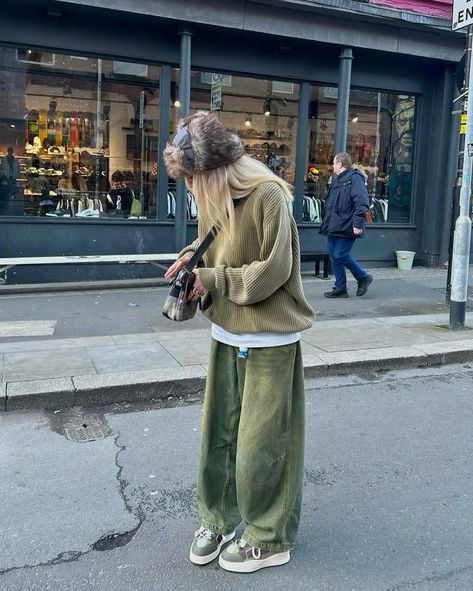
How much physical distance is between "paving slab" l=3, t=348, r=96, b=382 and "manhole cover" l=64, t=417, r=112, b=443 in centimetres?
68

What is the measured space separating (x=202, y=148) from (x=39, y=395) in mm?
3062

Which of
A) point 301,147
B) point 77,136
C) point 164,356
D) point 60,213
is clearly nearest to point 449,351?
point 164,356

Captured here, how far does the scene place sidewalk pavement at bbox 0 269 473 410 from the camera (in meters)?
4.90

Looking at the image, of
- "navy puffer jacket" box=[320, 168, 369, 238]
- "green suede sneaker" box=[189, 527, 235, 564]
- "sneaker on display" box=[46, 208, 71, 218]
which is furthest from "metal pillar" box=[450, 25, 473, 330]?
"sneaker on display" box=[46, 208, 71, 218]

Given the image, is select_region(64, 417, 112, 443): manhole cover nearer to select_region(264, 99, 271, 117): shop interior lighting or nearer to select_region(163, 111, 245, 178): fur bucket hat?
select_region(163, 111, 245, 178): fur bucket hat

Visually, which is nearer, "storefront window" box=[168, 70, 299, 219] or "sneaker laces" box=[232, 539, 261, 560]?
"sneaker laces" box=[232, 539, 261, 560]

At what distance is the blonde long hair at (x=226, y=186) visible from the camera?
7.99ft

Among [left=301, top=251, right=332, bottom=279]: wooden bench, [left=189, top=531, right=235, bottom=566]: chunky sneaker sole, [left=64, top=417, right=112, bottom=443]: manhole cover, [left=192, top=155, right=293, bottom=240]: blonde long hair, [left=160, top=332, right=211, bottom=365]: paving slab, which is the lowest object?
[left=64, top=417, right=112, bottom=443]: manhole cover

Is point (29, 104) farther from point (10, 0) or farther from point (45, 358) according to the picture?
point (45, 358)

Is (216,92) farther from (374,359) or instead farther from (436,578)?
(436,578)

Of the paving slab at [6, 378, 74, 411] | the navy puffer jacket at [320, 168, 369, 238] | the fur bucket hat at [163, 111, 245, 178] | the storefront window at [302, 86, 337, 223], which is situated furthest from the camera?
the storefront window at [302, 86, 337, 223]

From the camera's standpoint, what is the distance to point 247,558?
2.73 m

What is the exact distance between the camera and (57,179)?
9.48 metres

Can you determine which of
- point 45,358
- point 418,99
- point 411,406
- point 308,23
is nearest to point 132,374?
point 45,358
